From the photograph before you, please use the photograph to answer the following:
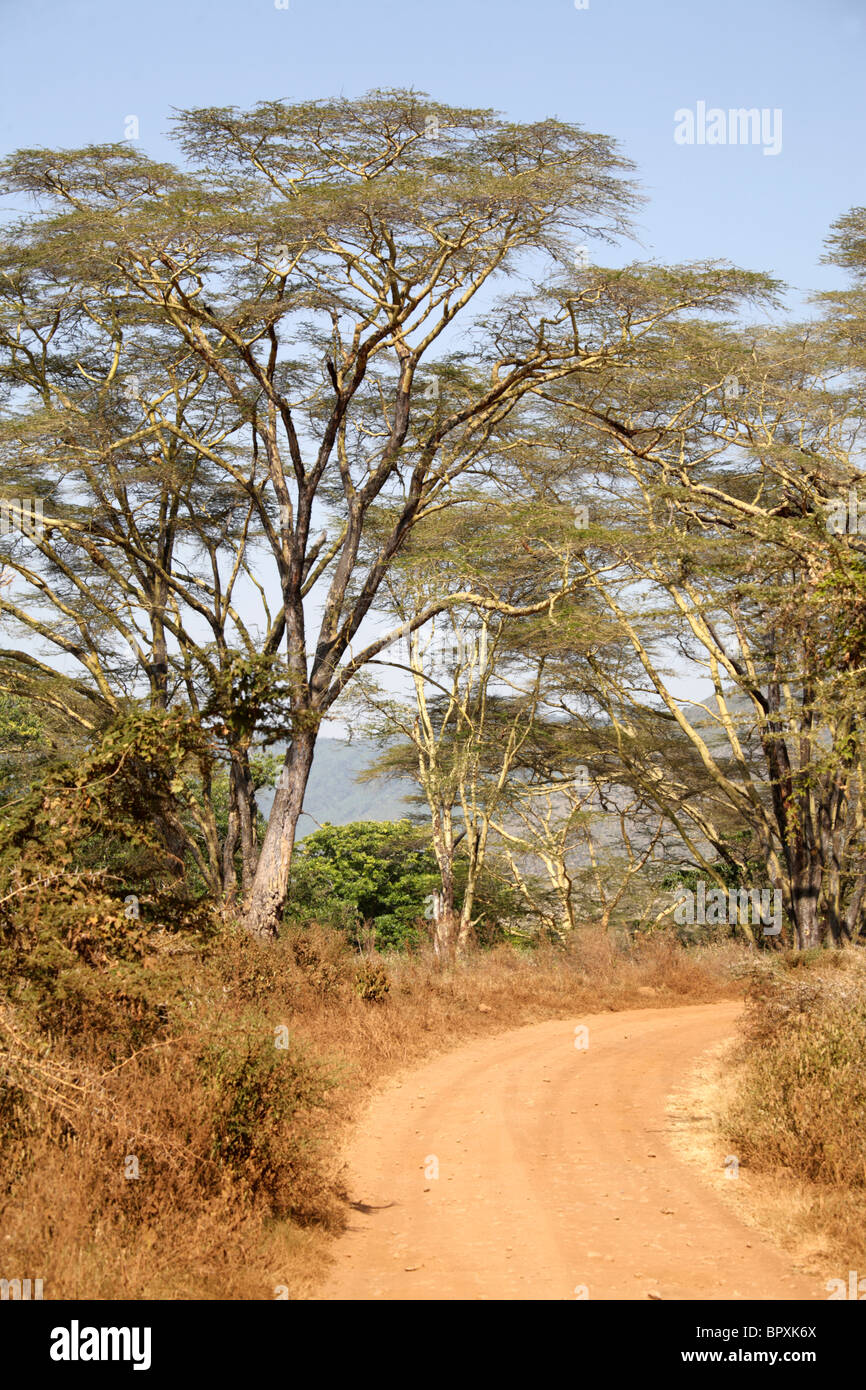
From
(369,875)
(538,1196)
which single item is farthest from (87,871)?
(369,875)

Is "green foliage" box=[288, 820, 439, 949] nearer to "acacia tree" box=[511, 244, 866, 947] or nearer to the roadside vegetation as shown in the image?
the roadside vegetation

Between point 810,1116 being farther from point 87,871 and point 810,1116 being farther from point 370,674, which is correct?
point 370,674

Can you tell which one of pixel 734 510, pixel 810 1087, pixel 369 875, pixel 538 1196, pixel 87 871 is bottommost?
pixel 538 1196

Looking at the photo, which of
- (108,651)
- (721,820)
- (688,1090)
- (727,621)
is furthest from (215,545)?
(688,1090)

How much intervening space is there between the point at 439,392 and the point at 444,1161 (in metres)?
12.7

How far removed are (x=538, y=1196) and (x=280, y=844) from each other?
7502 millimetres

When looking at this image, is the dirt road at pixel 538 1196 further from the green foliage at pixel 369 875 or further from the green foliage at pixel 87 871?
the green foliage at pixel 369 875

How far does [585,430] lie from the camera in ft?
62.8

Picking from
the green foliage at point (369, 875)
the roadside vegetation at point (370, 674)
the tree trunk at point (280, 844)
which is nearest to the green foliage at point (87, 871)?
the roadside vegetation at point (370, 674)

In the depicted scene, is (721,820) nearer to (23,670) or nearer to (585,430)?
(585,430)

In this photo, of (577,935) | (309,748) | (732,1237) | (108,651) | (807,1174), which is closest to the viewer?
(732,1237)

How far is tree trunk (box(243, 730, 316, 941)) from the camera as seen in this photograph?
44.5 feet

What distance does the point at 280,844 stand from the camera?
13766mm

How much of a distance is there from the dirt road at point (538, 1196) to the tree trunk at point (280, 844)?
11.1 feet
